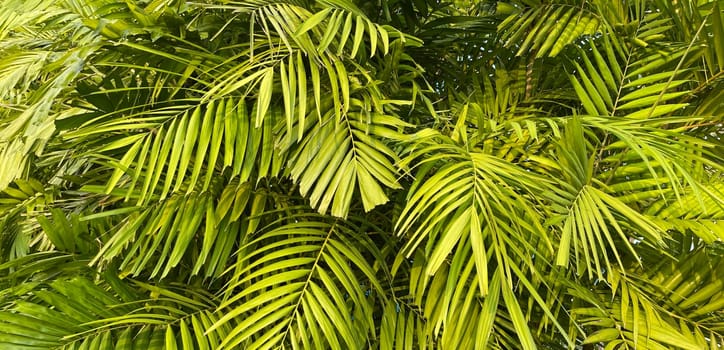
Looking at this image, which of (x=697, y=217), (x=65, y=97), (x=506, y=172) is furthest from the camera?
(x=65, y=97)

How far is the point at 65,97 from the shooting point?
848 millimetres

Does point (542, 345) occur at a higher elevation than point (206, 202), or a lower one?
lower

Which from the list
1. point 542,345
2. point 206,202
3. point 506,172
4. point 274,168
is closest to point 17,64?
point 206,202

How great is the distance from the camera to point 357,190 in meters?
0.74

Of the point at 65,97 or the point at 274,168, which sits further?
the point at 65,97

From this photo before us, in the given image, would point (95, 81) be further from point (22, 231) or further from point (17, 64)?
point (22, 231)

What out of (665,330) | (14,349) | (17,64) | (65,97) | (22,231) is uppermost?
(17,64)

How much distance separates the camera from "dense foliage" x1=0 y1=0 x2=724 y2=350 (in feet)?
1.86

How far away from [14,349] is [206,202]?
0.91 ft

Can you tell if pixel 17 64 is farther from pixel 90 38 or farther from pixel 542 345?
pixel 542 345

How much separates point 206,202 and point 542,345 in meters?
0.52

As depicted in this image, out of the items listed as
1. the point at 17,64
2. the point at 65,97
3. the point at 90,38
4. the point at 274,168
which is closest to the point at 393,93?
the point at 274,168

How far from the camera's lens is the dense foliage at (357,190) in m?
0.57

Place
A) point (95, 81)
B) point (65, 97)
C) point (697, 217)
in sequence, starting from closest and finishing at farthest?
point (697, 217) → point (65, 97) → point (95, 81)
